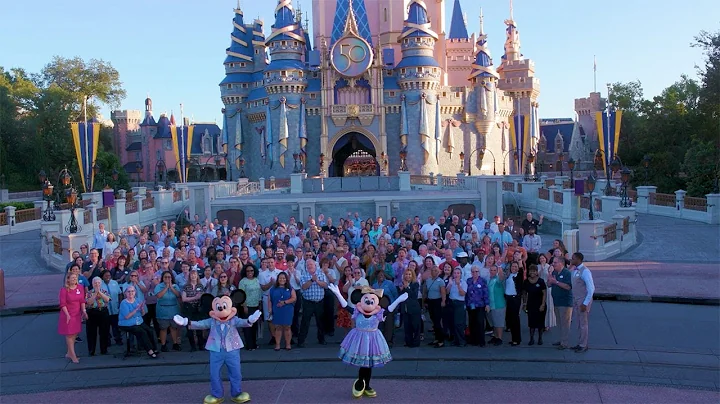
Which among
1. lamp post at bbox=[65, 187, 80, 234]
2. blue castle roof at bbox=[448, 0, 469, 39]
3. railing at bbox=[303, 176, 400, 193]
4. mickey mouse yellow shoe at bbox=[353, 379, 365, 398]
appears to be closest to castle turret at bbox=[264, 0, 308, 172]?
railing at bbox=[303, 176, 400, 193]

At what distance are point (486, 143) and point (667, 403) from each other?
46424 mm

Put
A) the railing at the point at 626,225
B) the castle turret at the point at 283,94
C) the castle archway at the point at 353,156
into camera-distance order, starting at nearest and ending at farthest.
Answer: the railing at the point at 626,225 → the castle turret at the point at 283,94 → the castle archway at the point at 353,156

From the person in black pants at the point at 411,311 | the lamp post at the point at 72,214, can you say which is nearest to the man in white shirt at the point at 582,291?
the person in black pants at the point at 411,311

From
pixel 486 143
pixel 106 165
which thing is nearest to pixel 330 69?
pixel 486 143

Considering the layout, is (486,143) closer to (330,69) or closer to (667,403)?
(330,69)

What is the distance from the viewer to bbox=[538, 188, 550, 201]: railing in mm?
26742

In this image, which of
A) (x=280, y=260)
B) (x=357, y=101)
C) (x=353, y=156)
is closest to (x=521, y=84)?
(x=357, y=101)

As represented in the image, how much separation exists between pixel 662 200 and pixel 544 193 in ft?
20.9

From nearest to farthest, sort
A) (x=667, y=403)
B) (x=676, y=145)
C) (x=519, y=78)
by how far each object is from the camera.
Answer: (x=667, y=403)
(x=676, y=145)
(x=519, y=78)

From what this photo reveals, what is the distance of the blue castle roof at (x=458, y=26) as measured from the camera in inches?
2381

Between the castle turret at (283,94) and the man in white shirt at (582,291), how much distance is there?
136ft

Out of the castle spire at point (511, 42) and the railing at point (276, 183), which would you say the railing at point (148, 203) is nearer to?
the railing at point (276, 183)

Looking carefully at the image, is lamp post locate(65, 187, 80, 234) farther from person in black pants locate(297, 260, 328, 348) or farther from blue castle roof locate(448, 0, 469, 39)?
blue castle roof locate(448, 0, 469, 39)

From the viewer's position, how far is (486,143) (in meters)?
52.3
